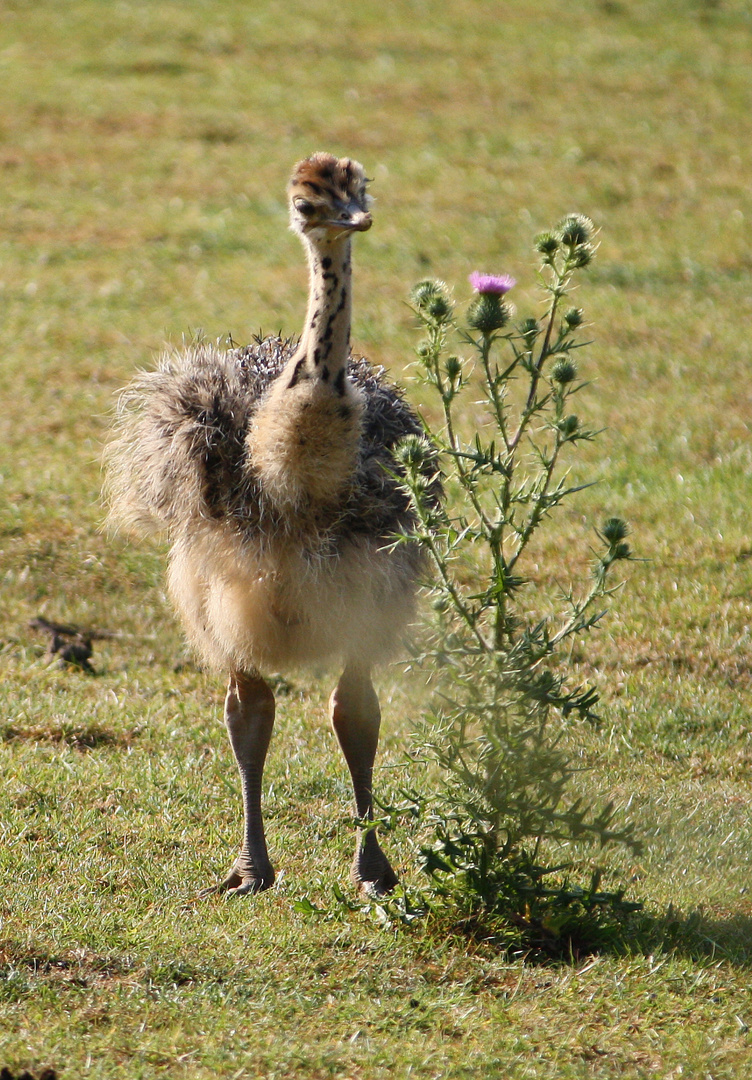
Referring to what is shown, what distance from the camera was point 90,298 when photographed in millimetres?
13102

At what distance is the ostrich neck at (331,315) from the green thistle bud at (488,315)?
548mm

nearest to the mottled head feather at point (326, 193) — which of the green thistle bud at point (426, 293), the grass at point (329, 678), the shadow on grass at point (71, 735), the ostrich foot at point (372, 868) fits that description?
the green thistle bud at point (426, 293)

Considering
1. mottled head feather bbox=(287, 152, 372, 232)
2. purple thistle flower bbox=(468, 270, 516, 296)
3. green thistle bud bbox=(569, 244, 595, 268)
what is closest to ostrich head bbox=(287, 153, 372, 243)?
mottled head feather bbox=(287, 152, 372, 232)

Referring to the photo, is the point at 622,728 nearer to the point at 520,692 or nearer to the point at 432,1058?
the point at 520,692

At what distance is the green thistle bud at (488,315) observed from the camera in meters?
4.38

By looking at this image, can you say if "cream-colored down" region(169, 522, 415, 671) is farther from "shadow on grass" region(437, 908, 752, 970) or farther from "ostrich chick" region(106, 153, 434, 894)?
"shadow on grass" region(437, 908, 752, 970)

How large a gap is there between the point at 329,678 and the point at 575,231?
11.8ft

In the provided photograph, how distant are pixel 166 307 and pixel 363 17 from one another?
12183 millimetres

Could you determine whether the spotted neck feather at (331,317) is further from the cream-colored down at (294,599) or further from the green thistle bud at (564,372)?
the green thistle bud at (564,372)

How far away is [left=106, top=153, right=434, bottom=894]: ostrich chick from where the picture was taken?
479 cm

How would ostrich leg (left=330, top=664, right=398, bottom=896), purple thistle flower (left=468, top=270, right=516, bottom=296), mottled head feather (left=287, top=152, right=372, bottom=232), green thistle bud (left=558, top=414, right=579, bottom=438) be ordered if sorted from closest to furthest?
green thistle bud (left=558, top=414, right=579, bottom=438)
purple thistle flower (left=468, top=270, right=516, bottom=296)
mottled head feather (left=287, top=152, right=372, bottom=232)
ostrich leg (left=330, top=664, right=398, bottom=896)

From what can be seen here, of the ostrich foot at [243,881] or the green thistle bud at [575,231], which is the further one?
the ostrich foot at [243,881]

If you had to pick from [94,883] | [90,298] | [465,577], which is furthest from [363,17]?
[94,883]

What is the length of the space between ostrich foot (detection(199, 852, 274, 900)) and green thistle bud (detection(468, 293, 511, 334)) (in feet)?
7.52
